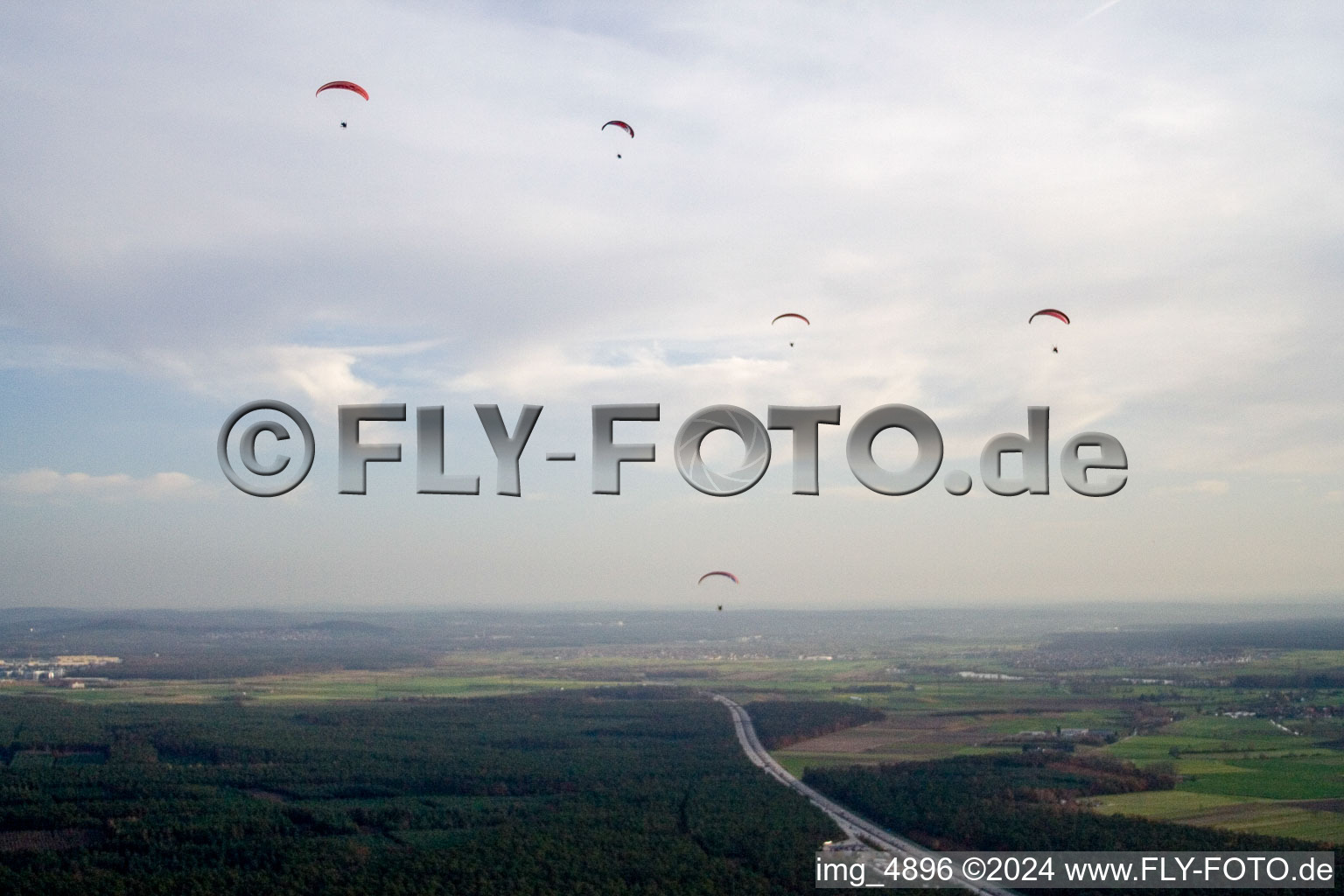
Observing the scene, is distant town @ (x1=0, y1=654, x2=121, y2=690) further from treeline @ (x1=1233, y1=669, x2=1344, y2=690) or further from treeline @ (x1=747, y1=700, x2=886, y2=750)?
treeline @ (x1=1233, y1=669, x2=1344, y2=690)

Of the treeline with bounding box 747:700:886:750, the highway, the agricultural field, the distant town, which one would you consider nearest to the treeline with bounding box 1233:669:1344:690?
the agricultural field

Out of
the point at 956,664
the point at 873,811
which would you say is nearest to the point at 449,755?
the point at 873,811

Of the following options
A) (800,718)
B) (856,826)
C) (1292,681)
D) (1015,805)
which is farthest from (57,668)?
(1292,681)

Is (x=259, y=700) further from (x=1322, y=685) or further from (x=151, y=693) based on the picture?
(x=1322, y=685)

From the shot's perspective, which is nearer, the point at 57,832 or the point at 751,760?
the point at 57,832

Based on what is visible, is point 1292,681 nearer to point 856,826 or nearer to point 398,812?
point 856,826

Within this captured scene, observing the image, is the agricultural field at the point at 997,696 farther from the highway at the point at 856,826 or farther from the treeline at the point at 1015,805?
the highway at the point at 856,826
